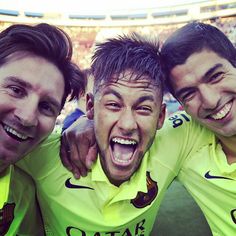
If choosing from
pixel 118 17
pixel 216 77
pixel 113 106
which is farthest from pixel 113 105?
pixel 118 17

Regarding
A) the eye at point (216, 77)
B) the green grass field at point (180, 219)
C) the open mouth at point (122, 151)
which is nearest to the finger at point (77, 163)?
the open mouth at point (122, 151)

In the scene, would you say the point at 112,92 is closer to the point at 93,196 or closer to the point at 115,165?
the point at 115,165

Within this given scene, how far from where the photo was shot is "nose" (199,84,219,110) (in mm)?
1646

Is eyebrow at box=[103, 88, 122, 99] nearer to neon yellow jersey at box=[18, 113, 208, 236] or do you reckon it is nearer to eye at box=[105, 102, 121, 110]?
eye at box=[105, 102, 121, 110]

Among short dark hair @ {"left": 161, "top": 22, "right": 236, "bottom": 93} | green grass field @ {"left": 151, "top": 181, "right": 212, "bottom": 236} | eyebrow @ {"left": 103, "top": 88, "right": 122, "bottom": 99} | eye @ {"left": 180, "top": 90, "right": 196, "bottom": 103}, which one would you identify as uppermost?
short dark hair @ {"left": 161, "top": 22, "right": 236, "bottom": 93}

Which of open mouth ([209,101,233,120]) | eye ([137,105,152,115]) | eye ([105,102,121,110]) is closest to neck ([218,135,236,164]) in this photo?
open mouth ([209,101,233,120])

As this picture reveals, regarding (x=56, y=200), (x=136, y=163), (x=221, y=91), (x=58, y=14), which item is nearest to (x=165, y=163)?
(x=136, y=163)

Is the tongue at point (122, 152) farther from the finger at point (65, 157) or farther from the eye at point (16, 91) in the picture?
the eye at point (16, 91)

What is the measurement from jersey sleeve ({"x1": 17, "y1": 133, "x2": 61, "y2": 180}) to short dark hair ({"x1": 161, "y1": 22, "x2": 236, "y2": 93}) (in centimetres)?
78

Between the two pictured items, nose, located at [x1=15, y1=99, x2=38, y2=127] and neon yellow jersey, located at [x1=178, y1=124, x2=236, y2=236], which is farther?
neon yellow jersey, located at [x1=178, y1=124, x2=236, y2=236]

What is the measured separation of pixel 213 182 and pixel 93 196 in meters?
0.67

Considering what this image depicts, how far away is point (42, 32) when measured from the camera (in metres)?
1.56

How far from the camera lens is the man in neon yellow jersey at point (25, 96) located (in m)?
1.34

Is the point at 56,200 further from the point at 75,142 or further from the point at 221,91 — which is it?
the point at 221,91
